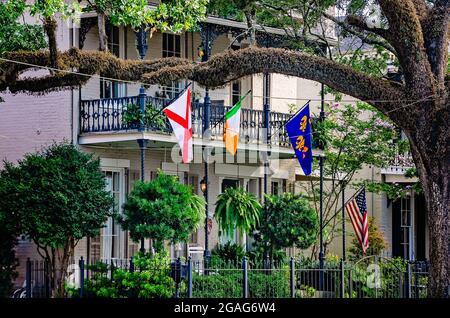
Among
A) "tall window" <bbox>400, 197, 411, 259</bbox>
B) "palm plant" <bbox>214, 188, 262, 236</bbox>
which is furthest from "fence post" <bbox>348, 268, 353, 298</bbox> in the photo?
"tall window" <bbox>400, 197, 411, 259</bbox>

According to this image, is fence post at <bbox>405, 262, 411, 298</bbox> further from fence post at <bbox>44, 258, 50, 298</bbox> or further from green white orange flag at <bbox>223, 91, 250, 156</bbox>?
fence post at <bbox>44, 258, 50, 298</bbox>

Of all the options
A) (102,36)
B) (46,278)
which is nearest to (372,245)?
(46,278)

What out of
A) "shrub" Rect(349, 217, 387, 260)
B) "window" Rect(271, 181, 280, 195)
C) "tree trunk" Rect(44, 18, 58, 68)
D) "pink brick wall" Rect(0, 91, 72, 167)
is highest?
"tree trunk" Rect(44, 18, 58, 68)

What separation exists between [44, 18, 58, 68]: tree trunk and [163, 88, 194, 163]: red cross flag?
3593mm

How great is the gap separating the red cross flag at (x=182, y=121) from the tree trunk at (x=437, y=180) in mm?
4975

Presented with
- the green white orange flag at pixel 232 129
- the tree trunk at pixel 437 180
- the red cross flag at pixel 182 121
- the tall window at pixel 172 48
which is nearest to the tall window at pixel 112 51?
the tall window at pixel 172 48

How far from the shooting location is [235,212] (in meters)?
32.4

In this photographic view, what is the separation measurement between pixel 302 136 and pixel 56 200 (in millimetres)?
6822

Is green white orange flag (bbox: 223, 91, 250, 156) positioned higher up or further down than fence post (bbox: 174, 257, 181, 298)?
higher up

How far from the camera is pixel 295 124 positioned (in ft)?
107

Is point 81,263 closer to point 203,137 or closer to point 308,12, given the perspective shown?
point 203,137

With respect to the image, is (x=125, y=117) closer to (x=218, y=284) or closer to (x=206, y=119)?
(x=206, y=119)

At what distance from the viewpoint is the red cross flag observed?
91.5 ft

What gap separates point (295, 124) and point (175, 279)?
6546 millimetres
